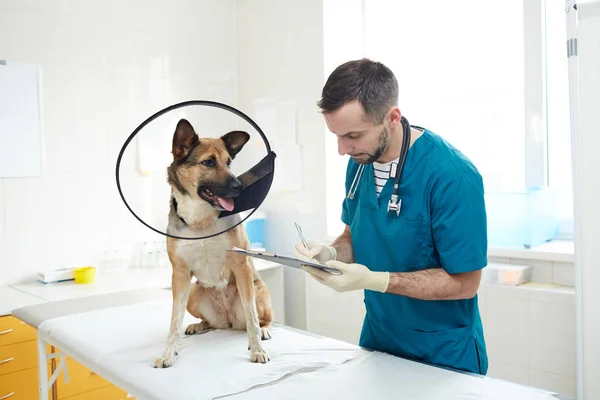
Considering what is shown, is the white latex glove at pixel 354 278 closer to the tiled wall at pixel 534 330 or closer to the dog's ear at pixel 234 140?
the dog's ear at pixel 234 140

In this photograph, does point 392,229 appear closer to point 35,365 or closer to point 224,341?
point 224,341

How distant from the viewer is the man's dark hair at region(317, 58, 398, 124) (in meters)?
1.40

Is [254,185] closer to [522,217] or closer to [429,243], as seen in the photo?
[429,243]

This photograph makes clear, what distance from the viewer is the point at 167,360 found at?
1444 mm

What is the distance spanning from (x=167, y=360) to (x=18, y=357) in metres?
1.28

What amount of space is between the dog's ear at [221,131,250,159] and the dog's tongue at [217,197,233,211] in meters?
0.12

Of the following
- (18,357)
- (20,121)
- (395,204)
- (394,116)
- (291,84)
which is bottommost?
(18,357)

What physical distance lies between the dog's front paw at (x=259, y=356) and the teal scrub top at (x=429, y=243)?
37cm

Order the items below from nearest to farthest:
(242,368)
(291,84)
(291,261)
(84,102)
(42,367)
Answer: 1. (291,261)
2. (242,368)
3. (42,367)
4. (84,102)
5. (291,84)

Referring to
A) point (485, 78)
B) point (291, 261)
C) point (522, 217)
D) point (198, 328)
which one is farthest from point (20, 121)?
point (522, 217)

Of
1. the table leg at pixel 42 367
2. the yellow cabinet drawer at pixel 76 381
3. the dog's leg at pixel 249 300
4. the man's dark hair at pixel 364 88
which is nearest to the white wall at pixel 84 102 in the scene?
the yellow cabinet drawer at pixel 76 381

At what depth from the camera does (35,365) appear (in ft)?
7.89

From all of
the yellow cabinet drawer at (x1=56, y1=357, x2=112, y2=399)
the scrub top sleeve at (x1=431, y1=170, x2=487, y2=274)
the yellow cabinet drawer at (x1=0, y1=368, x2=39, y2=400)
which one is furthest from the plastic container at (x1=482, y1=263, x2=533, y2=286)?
the yellow cabinet drawer at (x1=0, y1=368, x2=39, y2=400)

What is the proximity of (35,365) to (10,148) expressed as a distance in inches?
44.0
